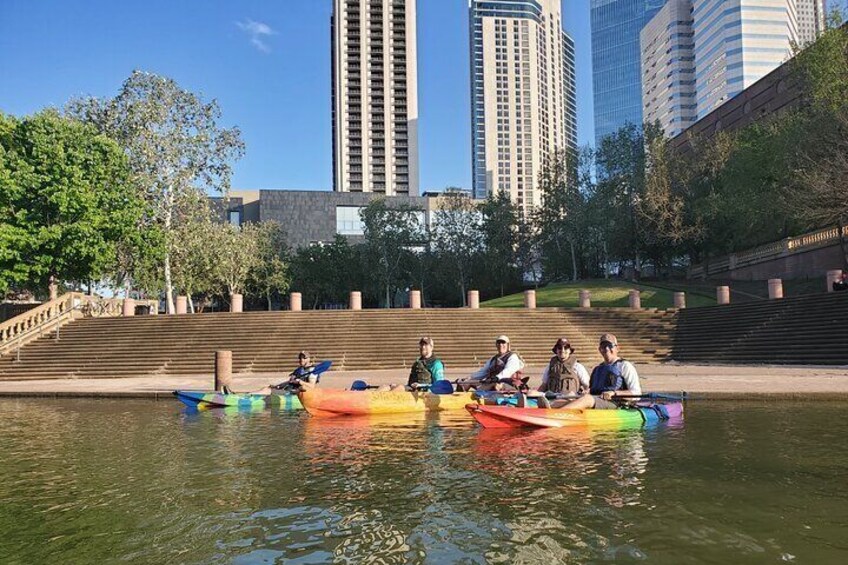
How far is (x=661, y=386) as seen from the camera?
1758 cm

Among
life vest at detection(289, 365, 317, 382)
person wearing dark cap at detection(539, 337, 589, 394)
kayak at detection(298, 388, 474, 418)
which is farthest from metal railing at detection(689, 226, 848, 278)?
life vest at detection(289, 365, 317, 382)

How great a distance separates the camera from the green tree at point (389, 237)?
69.9m

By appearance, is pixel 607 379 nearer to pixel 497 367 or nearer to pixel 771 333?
pixel 497 367

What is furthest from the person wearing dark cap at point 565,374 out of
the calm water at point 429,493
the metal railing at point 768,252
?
the metal railing at point 768,252

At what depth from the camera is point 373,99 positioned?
152500 mm

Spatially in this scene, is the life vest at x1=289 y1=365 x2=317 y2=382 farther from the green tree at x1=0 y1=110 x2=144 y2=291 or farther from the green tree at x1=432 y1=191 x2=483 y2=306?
the green tree at x1=432 y1=191 x2=483 y2=306

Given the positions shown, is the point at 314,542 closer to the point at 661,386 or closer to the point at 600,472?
the point at 600,472

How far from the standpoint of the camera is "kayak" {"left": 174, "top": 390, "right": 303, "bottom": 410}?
16.1m

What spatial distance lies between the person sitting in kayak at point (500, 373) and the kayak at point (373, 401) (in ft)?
1.68

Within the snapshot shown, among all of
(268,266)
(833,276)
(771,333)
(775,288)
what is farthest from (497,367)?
(268,266)

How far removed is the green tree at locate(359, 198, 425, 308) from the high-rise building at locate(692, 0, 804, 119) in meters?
114

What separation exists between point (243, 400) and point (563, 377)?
26.7 feet

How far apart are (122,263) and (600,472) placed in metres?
40.2

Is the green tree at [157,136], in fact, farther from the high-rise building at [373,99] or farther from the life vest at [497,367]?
the high-rise building at [373,99]
